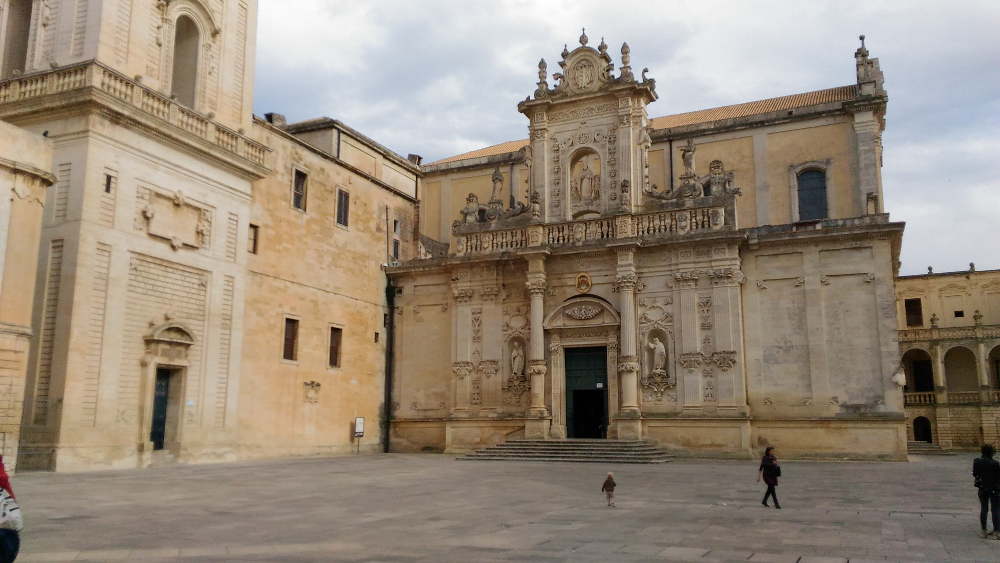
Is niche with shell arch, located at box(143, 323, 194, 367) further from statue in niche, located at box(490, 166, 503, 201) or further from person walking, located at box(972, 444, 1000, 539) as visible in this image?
person walking, located at box(972, 444, 1000, 539)

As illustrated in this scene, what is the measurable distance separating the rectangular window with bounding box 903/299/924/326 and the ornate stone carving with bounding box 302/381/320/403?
42.7 meters

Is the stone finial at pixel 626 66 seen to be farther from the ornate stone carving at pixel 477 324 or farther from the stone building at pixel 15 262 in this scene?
the stone building at pixel 15 262

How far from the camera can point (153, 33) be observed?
23719 millimetres

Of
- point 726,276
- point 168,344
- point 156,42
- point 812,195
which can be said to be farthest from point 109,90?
point 812,195

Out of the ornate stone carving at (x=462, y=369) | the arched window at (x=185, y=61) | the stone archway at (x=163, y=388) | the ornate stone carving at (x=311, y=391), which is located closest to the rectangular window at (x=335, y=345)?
the ornate stone carving at (x=311, y=391)

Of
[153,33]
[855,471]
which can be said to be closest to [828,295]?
[855,471]

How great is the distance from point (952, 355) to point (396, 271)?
37.4 m

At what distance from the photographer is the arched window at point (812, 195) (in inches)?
1281

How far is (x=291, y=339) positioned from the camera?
28266mm

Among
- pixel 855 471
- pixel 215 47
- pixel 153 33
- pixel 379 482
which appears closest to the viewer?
pixel 379 482

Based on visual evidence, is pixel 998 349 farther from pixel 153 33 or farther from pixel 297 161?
pixel 153 33

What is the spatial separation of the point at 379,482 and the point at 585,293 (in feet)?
46.0

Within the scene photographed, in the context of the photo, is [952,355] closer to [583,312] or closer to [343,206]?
[583,312]

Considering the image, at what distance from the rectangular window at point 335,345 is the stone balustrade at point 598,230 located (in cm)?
577
